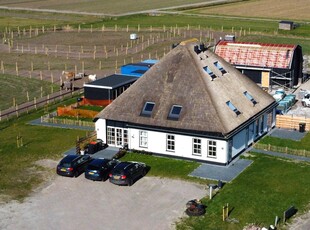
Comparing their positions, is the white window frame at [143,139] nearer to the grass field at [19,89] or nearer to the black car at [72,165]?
the black car at [72,165]

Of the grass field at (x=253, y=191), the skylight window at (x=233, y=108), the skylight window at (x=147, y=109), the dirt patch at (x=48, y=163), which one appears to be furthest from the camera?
the skylight window at (x=147, y=109)

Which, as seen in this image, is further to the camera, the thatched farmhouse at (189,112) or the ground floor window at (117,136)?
the ground floor window at (117,136)

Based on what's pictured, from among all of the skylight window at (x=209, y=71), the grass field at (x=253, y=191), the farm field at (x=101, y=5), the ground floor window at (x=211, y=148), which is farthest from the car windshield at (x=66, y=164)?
the farm field at (x=101, y=5)

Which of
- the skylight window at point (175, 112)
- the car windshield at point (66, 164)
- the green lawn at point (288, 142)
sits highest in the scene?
the skylight window at point (175, 112)

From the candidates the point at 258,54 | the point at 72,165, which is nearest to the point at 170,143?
the point at 72,165

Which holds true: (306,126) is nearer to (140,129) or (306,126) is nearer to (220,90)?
(220,90)

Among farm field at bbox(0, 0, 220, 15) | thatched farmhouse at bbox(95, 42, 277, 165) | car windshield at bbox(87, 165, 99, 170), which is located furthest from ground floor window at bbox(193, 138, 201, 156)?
farm field at bbox(0, 0, 220, 15)

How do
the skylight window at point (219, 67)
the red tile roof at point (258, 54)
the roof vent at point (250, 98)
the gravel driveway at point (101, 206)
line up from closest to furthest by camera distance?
the gravel driveway at point (101, 206)
the roof vent at point (250, 98)
the skylight window at point (219, 67)
the red tile roof at point (258, 54)
